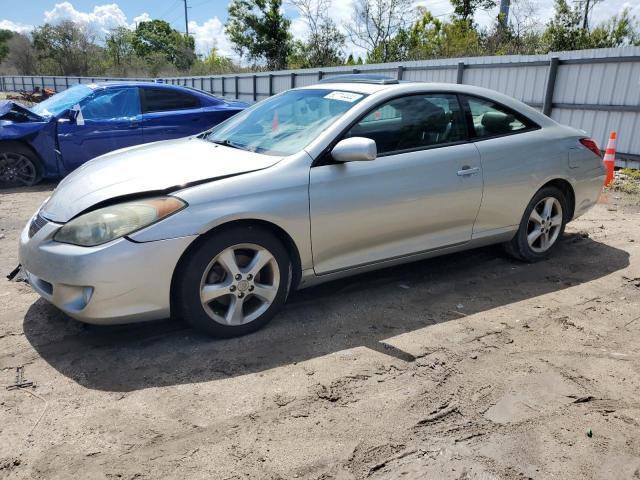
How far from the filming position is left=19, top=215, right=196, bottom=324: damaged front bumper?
2932mm

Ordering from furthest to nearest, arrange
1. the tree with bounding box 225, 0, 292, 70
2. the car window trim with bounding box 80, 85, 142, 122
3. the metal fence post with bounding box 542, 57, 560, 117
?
the tree with bounding box 225, 0, 292, 70
the metal fence post with bounding box 542, 57, 560, 117
the car window trim with bounding box 80, 85, 142, 122

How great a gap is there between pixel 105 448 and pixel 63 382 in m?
0.68

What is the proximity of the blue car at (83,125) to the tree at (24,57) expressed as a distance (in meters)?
58.8

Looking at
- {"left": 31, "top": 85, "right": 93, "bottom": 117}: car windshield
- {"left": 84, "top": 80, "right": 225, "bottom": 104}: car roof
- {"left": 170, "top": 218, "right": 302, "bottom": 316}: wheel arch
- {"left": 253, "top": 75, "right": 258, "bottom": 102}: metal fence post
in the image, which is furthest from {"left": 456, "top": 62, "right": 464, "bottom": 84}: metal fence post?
{"left": 253, "top": 75, "right": 258, "bottom": 102}: metal fence post

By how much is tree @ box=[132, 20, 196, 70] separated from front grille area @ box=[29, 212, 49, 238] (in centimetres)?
7720

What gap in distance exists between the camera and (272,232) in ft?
11.1

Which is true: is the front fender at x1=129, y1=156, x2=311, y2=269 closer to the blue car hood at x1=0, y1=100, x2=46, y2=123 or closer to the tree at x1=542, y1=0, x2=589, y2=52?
the blue car hood at x1=0, y1=100, x2=46, y2=123

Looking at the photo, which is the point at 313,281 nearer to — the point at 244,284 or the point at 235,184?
the point at 244,284

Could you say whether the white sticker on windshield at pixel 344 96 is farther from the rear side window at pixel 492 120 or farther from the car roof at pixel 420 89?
the rear side window at pixel 492 120

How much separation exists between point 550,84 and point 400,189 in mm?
8497

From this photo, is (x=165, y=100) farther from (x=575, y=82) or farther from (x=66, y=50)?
(x=66, y=50)


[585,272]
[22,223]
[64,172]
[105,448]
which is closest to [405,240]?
[585,272]

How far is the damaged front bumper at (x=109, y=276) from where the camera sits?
293 centimetres

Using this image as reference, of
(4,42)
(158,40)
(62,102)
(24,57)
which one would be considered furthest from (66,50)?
(62,102)
